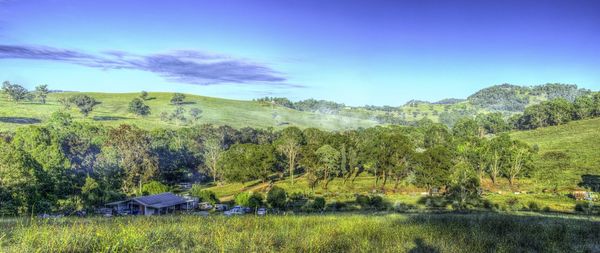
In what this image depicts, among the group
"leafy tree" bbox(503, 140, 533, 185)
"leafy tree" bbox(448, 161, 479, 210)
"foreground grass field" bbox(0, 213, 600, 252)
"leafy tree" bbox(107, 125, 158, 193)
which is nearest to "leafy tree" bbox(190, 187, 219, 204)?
"leafy tree" bbox(107, 125, 158, 193)

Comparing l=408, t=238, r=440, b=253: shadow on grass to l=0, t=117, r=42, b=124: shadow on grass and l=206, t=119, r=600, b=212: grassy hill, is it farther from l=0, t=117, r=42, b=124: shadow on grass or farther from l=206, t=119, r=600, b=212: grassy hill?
l=0, t=117, r=42, b=124: shadow on grass

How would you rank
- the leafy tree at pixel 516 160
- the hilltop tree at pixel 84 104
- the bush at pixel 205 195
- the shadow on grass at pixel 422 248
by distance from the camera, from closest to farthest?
1. the shadow on grass at pixel 422 248
2. the bush at pixel 205 195
3. the leafy tree at pixel 516 160
4. the hilltop tree at pixel 84 104

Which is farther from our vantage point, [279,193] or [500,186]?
[500,186]

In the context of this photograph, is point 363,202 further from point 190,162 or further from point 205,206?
point 190,162

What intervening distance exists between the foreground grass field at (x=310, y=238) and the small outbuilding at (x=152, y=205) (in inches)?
1859

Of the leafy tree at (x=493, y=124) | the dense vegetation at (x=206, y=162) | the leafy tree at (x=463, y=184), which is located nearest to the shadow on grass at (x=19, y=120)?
the dense vegetation at (x=206, y=162)

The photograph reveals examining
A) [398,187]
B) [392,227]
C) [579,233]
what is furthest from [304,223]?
[398,187]

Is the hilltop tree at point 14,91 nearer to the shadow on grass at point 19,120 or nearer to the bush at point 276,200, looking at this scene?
the shadow on grass at point 19,120

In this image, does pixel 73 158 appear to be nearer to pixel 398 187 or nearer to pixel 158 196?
pixel 158 196

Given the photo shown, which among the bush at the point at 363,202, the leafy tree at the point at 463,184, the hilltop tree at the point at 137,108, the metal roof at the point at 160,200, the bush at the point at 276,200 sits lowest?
the metal roof at the point at 160,200

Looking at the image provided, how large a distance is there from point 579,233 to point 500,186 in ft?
251

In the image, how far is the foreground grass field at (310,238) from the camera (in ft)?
26.1

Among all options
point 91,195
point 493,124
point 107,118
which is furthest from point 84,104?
point 493,124

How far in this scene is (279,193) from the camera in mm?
57906
